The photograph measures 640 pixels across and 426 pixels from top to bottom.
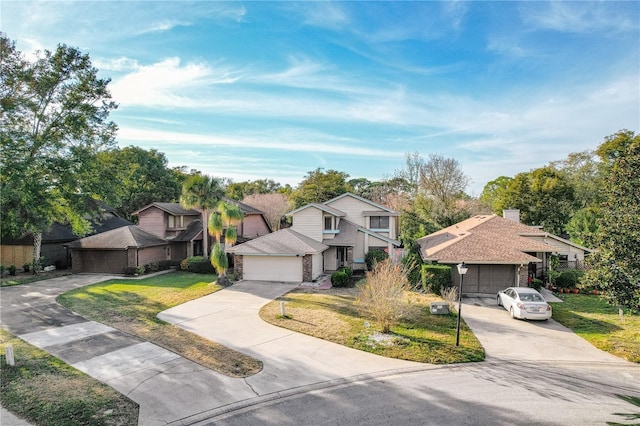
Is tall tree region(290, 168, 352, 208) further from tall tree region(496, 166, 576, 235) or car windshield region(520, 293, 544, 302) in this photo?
car windshield region(520, 293, 544, 302)

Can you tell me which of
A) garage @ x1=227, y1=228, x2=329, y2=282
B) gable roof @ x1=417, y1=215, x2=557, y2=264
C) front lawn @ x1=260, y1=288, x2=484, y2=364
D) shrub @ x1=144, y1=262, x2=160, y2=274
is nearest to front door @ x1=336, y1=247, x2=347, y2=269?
garage @ x1=227, y1=228, x2=329, y2=282

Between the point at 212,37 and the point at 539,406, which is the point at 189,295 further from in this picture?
the point at 539,406

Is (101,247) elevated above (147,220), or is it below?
below

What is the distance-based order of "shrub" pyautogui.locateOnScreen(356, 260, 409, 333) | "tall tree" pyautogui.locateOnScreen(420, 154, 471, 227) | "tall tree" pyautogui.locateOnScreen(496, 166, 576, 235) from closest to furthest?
"shrub" pyautogui.locateOnScreen(356, 260, 409, 333)
"tall tree" pyautogui.locateOnScreen(496, 166, 576, 235)
"tall tree" pyautogui.locateOnScreen(420, 154, 471, 227)

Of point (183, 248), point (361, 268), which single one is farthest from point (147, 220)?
point (361, 268)

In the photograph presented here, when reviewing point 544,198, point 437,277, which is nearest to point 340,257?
point 437,277

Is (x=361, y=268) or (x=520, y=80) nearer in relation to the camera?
(x=520, y=80)

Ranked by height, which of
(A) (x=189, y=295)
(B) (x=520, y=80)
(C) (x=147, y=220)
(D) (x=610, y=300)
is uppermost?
(B) (x=520, y=80)
